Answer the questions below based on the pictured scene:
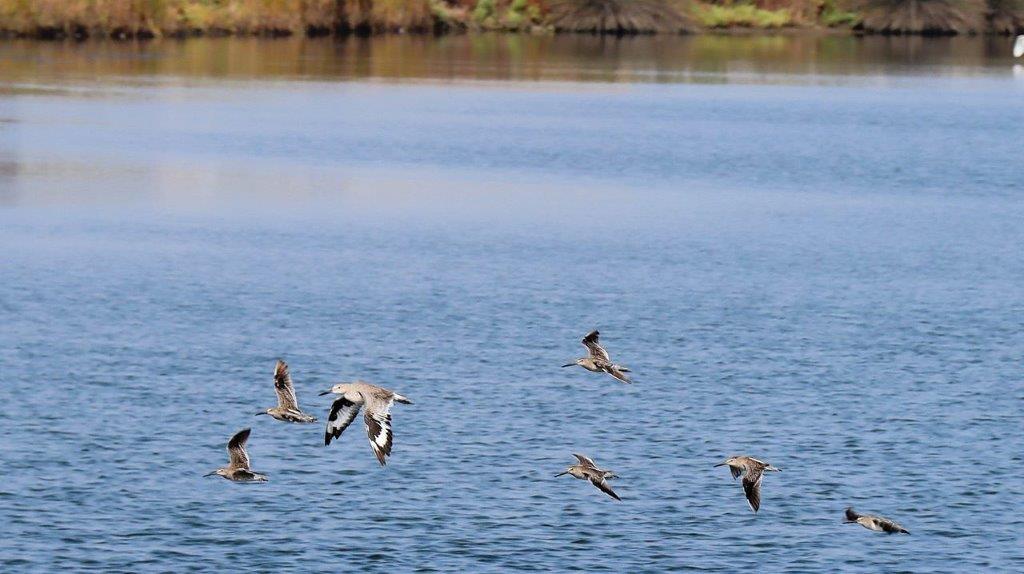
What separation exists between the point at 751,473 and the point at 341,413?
14.1ft

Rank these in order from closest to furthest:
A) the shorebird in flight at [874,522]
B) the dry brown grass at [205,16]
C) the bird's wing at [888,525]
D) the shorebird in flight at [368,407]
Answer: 1. the shorebird in flight at [368,407]
2. the shorebird in flight at [874,522]
3. the bird's wing at [888,525]
4. the dry brown grass at [205,16]

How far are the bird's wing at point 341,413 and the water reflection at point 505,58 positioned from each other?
6386cm

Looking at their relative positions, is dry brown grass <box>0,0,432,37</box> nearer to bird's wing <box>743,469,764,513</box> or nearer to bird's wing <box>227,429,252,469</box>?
bird's wing <box>227,429,252,469</box>

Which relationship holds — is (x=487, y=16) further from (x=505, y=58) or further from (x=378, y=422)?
(x=378, y=422)

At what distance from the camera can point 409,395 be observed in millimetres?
27984

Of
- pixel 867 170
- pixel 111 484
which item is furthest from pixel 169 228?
pixel 867 170

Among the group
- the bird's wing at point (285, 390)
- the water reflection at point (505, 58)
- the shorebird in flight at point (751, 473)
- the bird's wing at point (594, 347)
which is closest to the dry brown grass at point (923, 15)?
the water reflection at point (505, 58)

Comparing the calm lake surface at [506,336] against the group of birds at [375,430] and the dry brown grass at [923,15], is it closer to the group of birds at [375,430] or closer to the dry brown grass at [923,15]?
the group of birds at [375,430]

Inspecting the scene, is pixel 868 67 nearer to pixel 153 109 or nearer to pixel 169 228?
pixel 153 109

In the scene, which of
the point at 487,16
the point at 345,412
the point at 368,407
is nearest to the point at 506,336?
the point at 345,412

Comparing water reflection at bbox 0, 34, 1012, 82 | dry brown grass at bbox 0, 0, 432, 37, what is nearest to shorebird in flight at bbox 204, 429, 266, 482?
water reflection at bbox 0, 34, 1012, 82

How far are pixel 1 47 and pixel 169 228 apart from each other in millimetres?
61121

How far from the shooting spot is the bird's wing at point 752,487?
19.5 metres

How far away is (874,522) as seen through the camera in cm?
2144
